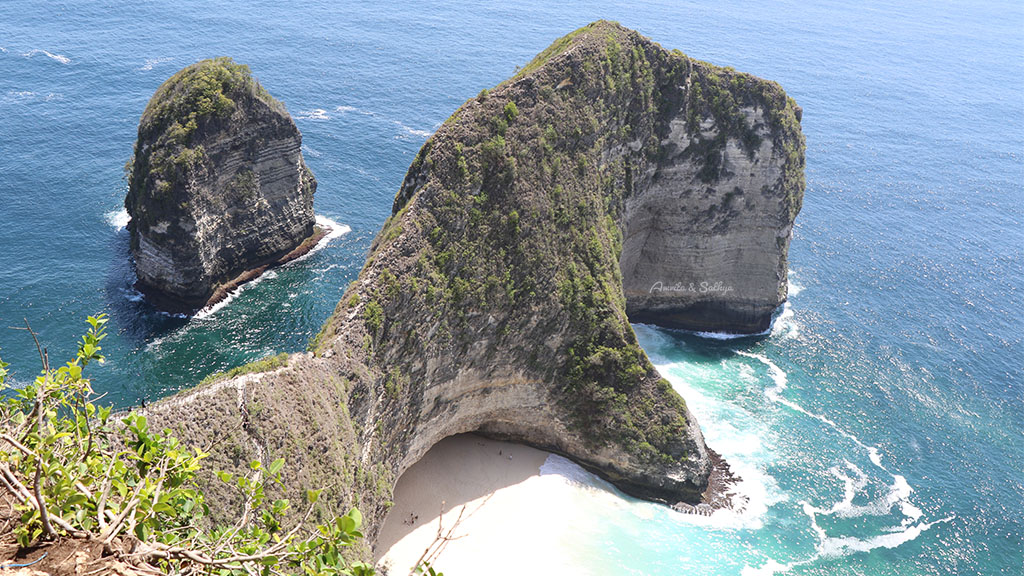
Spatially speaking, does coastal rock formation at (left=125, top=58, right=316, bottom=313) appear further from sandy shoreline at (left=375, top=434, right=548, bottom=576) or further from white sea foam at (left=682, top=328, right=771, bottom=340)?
white sea foam at (left=682, top=328, right=771, bottom=340)

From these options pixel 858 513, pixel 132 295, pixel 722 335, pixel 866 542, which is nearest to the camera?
pixel 866 542

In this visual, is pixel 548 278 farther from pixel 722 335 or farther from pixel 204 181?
pixel 204 181

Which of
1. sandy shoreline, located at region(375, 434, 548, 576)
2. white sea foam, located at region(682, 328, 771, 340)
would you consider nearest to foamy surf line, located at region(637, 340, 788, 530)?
white sea foam, located at region(682, 328, 771, 340)

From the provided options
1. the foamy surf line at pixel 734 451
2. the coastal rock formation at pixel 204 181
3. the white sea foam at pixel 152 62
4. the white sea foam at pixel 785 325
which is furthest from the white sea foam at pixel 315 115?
the white sea foam at pixel 785 325

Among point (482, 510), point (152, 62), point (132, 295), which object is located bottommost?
point (482, 510)

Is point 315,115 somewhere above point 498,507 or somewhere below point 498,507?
above

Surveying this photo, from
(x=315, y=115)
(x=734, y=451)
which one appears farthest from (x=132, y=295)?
(x=734, y=451)

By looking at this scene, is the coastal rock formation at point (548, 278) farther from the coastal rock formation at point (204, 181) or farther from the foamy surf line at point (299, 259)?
the foamy surf line at point (299, 259)
